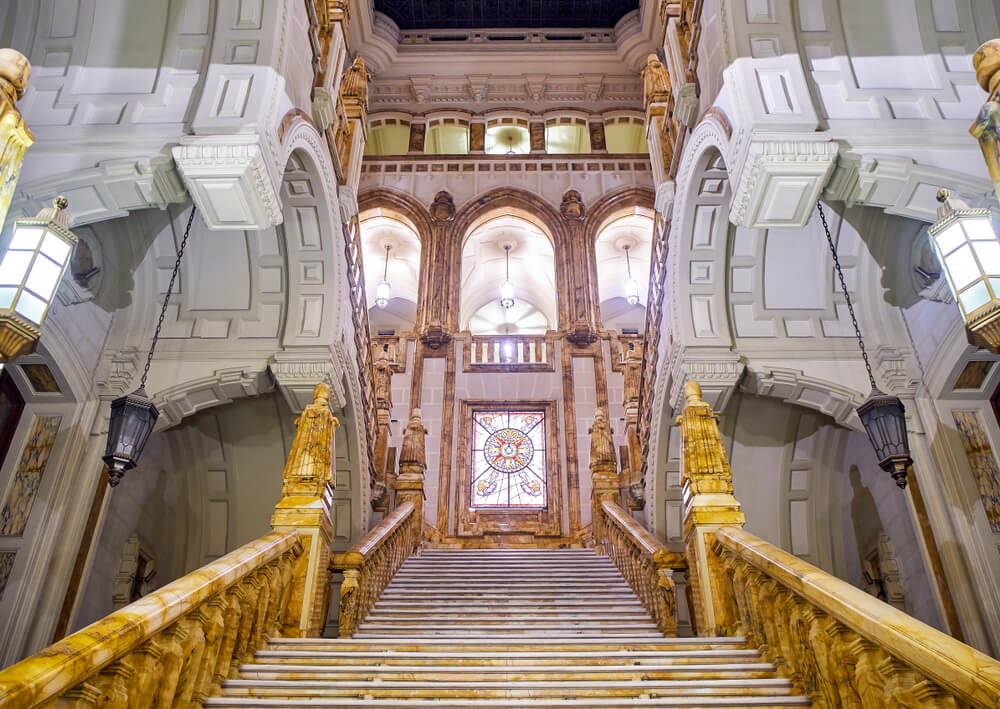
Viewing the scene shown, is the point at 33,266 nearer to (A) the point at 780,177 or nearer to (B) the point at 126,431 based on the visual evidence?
(B) the point at 126,431

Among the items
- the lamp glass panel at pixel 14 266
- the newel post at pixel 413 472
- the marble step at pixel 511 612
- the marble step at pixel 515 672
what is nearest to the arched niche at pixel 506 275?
the newel post at pixel 413 472

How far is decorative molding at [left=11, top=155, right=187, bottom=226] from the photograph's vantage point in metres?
5.96

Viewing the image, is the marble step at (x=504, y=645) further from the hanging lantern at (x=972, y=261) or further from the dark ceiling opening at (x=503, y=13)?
the dark ceiling opening at (x=503, y=13)

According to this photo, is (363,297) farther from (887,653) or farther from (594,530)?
(887,653)

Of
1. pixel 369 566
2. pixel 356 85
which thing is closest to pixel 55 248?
pixel 369 566

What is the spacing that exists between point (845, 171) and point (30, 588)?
28.3 feet

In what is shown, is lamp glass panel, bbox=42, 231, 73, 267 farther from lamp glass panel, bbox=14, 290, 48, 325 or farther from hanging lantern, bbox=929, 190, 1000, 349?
hanging lantern, bbox=929, 190, 1000, 349

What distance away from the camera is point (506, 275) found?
2033 centimetres

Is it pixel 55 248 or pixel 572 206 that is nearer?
pixel 55 248

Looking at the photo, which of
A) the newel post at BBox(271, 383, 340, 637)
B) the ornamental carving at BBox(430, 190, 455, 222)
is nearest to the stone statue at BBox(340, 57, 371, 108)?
the newel post at BBox(271, 383, 340, 637)

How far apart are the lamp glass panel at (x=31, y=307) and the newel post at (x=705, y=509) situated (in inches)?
183

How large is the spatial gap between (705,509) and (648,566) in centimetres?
130

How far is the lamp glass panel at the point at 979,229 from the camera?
455 cm

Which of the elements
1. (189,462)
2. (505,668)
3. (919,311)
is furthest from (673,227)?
(189,462)
